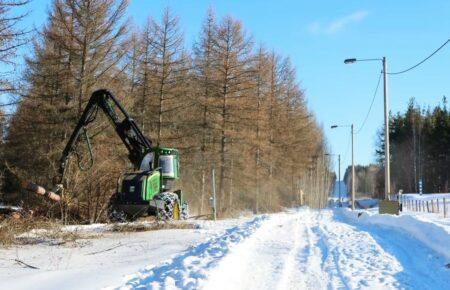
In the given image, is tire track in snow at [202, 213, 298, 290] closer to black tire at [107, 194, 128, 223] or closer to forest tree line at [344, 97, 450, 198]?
black tire at [107, 194, 128, 223]

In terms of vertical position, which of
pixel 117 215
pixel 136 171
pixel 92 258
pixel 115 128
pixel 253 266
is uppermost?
pixel 115 128

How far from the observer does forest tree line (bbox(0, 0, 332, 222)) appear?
2681 centimetres

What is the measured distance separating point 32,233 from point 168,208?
7.36 meters

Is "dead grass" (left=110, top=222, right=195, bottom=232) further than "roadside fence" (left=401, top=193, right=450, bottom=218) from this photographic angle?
No

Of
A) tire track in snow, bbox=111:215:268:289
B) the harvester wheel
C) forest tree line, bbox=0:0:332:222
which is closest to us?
tire track in snow, bbox=111:215:268:289

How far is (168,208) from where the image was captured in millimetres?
21688

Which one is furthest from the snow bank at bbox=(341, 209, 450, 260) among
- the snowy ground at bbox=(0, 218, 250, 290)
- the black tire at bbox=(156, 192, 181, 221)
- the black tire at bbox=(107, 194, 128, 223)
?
the black tire at bbox=(107, 194, 128, 223)

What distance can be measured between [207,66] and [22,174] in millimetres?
16809

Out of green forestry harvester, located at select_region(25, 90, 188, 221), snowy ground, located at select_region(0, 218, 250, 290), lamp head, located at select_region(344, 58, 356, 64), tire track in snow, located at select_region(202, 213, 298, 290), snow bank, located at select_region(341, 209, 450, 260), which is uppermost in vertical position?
lamp head, located at select_region(344, 58, 356, 64)

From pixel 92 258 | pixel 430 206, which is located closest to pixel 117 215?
pixel 92 258

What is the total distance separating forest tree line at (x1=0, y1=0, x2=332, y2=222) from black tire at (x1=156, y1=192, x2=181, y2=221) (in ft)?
11.0

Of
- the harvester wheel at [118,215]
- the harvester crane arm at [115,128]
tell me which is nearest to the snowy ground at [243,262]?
the harvester wheel at [118,215]

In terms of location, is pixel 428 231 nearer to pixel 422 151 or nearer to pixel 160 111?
pixel 160 111

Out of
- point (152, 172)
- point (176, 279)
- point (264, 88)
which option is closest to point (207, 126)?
point (264, 88)
